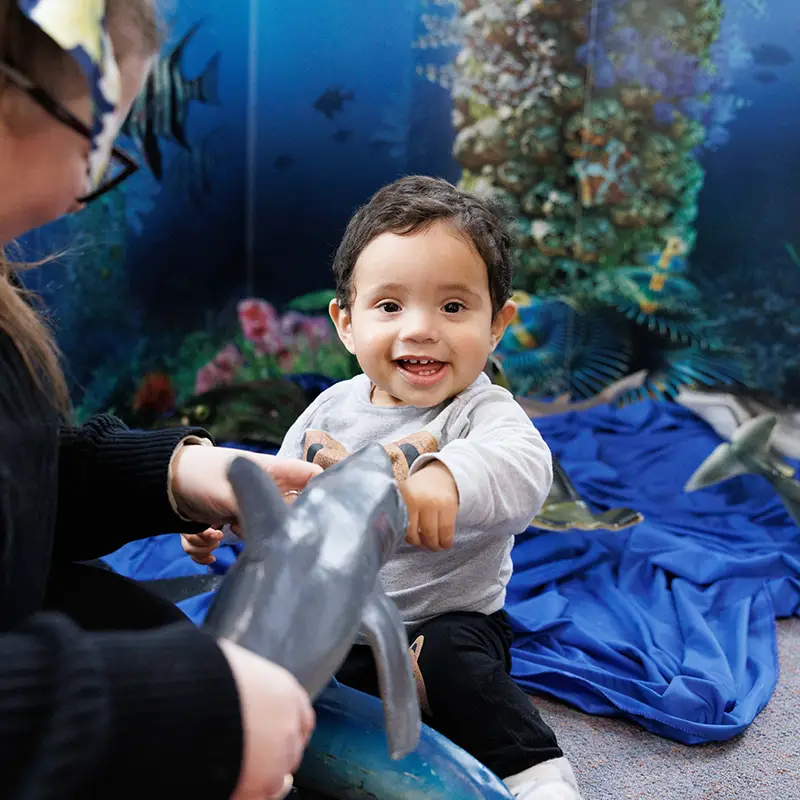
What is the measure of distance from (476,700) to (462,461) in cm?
→ 34

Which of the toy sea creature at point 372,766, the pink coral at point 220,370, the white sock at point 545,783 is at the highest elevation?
the toy sea creature at point 372,766

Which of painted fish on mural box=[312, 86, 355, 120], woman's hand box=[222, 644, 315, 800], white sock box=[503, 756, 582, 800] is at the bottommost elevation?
white sock box=[503, 756, 582, 800]

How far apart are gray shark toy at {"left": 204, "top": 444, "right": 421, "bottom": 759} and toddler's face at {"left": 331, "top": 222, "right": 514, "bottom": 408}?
1.83ft

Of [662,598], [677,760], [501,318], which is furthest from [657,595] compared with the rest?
[501,318]

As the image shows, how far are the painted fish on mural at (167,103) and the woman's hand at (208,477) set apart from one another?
7.13 feet

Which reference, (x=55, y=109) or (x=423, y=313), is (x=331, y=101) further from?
(x=55, y=109)

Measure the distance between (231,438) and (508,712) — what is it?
2.05 m

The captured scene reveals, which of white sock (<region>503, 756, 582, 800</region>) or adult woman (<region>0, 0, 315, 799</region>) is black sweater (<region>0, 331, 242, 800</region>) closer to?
adult woman (<region>0, 0, 315, 799</region>)

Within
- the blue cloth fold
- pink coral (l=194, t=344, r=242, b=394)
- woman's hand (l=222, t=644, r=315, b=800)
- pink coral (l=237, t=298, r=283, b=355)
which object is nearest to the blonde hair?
woman's hand (l=222, t=644, r=315, b=800)

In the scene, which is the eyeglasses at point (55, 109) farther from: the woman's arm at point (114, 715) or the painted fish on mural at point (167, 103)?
the painted fish on mural at point (167, 103)

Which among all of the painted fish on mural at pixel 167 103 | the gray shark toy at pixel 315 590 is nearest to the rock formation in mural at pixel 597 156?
the painted fish on mural at pixel 167 103

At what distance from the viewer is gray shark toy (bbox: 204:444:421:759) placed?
0.58 metres

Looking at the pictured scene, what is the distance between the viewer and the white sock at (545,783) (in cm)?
100

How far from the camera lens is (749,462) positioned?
8.77ft
